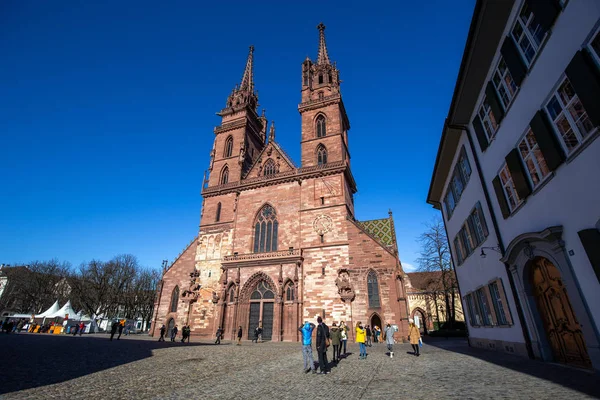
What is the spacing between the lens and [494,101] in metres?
9.30

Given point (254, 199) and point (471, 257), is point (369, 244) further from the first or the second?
point (254, 199)

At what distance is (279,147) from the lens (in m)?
31.0

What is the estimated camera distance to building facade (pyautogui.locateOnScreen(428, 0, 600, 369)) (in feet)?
18.6

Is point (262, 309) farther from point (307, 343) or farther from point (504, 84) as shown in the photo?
point (504, 84)

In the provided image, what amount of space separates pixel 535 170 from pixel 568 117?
1.98 metres

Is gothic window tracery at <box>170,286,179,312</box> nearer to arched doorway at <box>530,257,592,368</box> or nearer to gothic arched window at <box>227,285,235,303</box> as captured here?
gothic arched window at <box>227,285,235,303</box>

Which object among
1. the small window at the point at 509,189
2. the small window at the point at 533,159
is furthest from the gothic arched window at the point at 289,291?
the small window at the point at 533,159

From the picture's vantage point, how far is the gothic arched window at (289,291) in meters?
23.1

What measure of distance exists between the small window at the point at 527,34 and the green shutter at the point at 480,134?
3403 mm

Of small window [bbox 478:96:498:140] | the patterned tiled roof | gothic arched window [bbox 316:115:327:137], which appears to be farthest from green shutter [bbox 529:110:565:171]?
gothic arched window [bbox 316:115:327:137]

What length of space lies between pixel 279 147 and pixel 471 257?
21830 millimetres

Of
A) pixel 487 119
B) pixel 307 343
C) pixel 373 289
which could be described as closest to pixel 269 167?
pixel 373 289

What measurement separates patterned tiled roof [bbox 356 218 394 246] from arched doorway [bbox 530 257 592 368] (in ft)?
60.2

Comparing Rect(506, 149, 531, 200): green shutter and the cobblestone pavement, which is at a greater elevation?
Rect(506, 149, 531, 200): green shutter
